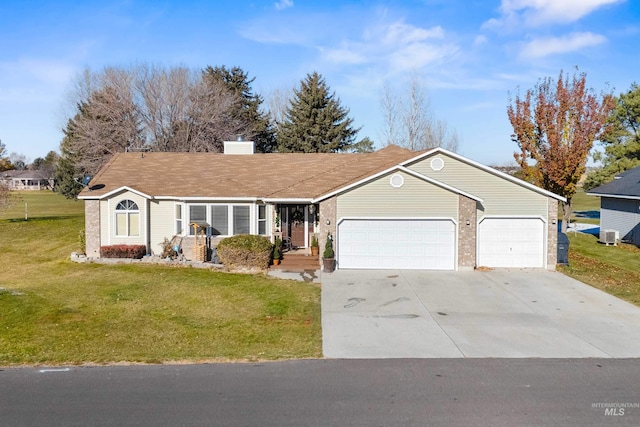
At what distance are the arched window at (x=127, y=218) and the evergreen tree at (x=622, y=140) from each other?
34.6 m

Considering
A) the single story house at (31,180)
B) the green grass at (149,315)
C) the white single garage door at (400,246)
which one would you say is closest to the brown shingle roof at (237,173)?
the white single garage door at (400,246)

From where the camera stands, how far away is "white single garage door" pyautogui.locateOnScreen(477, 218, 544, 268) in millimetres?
19578

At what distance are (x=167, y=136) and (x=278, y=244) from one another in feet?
82.9

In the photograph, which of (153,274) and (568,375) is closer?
(568,375)

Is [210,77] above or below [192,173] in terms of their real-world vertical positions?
above

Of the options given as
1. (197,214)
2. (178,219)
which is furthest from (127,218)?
(197,214)

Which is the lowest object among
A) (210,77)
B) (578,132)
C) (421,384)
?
(421,384)

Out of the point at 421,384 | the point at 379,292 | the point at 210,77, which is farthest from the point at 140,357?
the point at 210,77

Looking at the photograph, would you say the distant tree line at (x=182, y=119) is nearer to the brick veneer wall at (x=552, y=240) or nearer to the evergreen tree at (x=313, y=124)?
the evergreen tree at (x=313, y=124)

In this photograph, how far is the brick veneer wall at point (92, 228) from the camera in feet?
68.3

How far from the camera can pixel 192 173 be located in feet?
77.1

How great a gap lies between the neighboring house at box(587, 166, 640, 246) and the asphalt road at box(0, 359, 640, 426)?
19.9 m

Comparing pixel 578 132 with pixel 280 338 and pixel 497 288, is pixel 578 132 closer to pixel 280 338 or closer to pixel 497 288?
pixel 497 288

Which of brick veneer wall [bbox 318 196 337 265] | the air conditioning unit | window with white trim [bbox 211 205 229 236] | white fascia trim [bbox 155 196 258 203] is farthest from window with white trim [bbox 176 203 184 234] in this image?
the air conditioning unit
